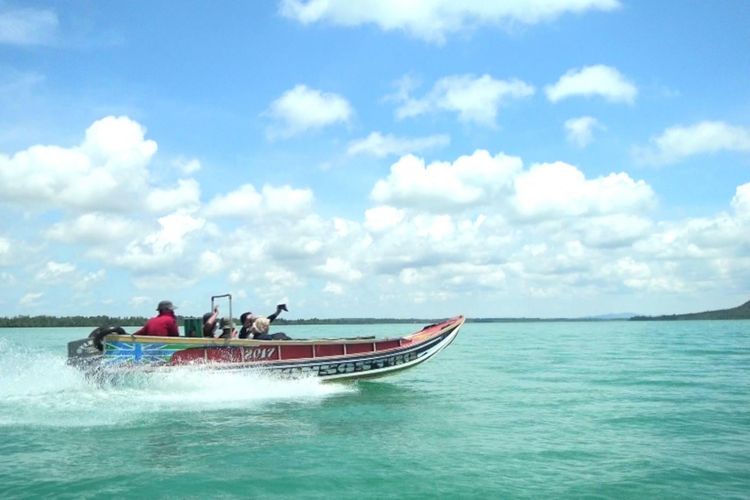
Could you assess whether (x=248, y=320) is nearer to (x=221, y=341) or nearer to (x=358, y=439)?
(x=221, y=341)

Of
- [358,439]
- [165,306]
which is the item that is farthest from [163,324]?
[358,439]

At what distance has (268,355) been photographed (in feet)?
57.8

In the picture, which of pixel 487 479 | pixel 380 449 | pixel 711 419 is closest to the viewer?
pixel 487 479

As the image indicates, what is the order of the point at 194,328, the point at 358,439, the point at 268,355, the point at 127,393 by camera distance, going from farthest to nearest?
the point at 268,355
the point at 194,328
the point at 127,393
the point at 358,439

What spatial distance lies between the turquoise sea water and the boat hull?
404 millimetres

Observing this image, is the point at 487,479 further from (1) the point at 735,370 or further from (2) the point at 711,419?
(1) the point at 735,370

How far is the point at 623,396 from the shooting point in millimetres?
19328

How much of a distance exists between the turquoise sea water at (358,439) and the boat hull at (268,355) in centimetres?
40

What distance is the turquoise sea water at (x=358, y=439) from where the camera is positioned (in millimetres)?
9469

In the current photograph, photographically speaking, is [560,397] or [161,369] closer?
[161,369]

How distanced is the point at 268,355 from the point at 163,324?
9.68ft

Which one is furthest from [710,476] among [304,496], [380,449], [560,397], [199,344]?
[199,344]

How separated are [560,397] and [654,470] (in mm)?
8718

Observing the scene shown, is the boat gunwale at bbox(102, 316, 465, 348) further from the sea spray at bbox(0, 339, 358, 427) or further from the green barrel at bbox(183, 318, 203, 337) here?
the sea spray at bbox(0, 339, 358, 427)
